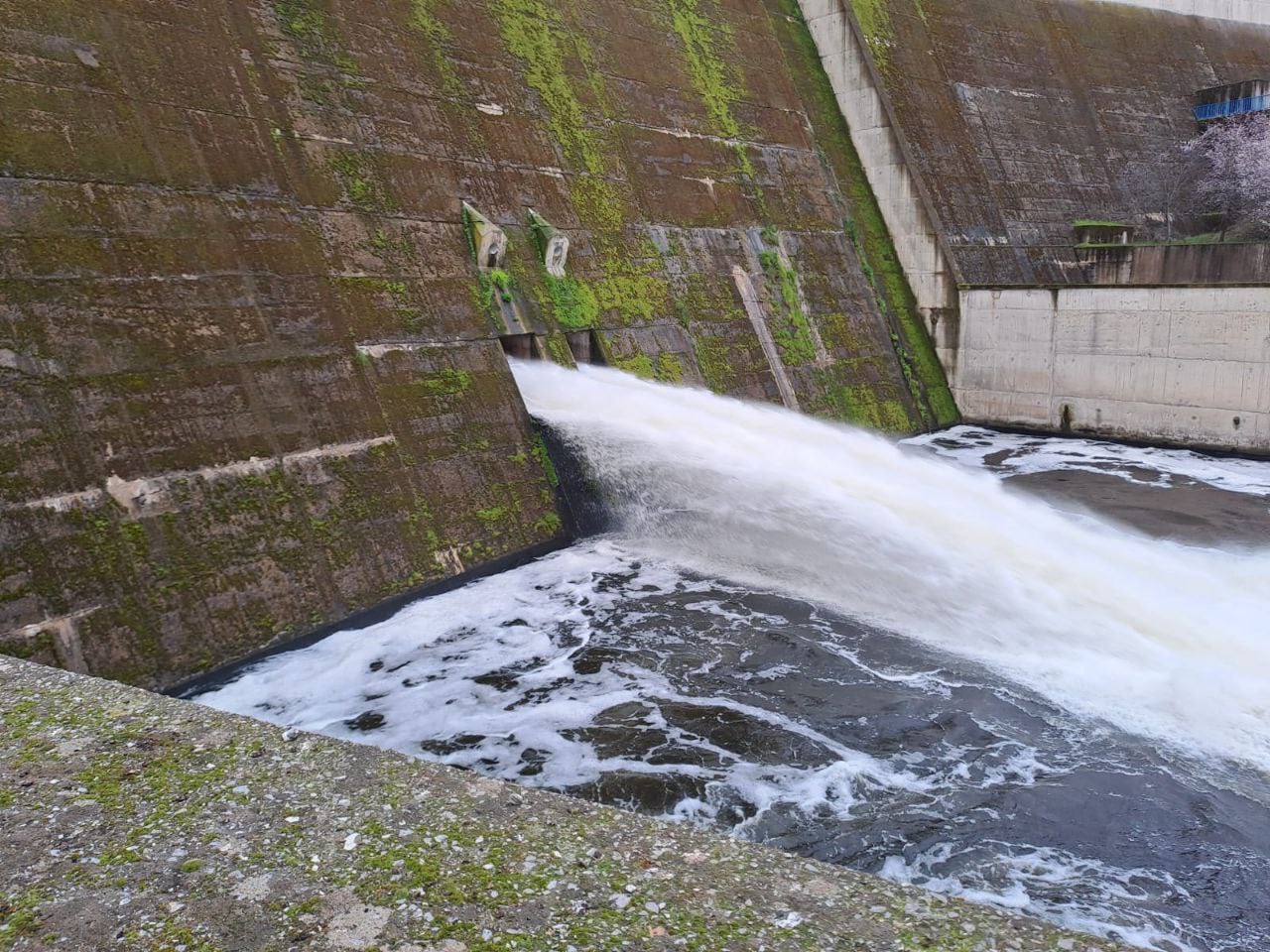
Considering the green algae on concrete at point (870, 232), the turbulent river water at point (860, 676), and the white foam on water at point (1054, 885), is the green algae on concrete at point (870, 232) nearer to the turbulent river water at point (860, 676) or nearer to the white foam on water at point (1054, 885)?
the turbulent river water at point (860, 676)

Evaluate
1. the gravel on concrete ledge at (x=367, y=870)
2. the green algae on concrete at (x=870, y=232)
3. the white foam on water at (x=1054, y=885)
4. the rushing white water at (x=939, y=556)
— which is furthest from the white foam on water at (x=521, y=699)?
the green algae on concrete at (x=870, y=232)

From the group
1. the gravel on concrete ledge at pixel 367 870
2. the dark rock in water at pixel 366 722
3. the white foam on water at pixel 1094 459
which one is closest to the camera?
the gravel on concrete ledge at pixel 367 870

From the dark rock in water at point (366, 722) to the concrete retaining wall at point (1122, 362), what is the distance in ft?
40.1

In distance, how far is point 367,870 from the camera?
296cm

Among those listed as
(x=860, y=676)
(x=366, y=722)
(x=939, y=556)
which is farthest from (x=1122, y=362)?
(x=366, y=722)

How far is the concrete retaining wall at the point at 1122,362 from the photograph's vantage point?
13195 millimetres

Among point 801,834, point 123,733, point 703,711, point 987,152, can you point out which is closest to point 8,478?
point 123,733

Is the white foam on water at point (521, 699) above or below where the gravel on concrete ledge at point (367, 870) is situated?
below

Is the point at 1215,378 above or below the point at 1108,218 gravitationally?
below

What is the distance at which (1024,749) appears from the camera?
5.88 metres

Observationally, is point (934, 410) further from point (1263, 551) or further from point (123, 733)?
point (123, 733)

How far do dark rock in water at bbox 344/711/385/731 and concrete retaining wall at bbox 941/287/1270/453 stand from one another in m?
12.2

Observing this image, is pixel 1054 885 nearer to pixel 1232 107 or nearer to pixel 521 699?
pixel 521 699

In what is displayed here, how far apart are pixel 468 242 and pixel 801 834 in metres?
7.43
